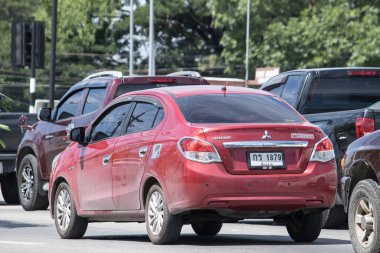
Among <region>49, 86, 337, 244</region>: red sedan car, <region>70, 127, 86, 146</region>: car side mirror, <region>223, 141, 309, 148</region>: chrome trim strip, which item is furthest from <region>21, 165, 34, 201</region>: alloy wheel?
<region>223, 141, 309, 148</region>: chrome trim strip

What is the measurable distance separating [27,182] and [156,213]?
8.23 m

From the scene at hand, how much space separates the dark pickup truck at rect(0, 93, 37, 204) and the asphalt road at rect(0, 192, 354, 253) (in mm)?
4358

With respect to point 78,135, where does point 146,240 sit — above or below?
below

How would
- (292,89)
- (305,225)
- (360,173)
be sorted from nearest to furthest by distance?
(360,173) → (305,225) → (292,89)

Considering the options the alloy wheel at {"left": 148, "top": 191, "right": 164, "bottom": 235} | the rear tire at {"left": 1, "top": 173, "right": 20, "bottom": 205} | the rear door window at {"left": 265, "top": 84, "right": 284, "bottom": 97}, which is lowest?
the rear tire at {"left": 1, "top": 173, "right": 20, "bottom": 205}

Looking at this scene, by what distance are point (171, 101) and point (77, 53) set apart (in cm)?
7398

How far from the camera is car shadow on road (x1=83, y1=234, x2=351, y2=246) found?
13422 millimetres

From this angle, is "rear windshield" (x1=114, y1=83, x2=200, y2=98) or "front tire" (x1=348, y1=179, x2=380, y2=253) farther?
"rear windshield" (x1=114, y1=83, x2=200, y2=98)

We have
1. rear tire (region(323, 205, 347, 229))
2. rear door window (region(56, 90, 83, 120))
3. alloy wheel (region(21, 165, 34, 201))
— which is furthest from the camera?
alloy wheel (region(21, 165, 34, 201))

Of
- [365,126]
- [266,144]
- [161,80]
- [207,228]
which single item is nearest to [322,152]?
[266,144]

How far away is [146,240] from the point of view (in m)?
13.9

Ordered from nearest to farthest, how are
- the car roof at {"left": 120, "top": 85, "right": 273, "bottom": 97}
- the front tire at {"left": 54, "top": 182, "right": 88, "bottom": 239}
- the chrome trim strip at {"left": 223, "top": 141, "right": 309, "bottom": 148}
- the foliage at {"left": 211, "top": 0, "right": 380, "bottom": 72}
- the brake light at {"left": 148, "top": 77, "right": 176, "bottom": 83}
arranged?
the chrome trim strip at {"left": 223, "top": 141, "right": 309, "bottom": 148}
the car roof at {"left": 120, "top": 85, "right": 273, "bottom": 97}
the front tire at {"left": 54, "top": 182, "right": 88, "bottom": 239}
the brake light at {"left": 148, "top": 77, "right": 176, "bottom": 83}
the foliage at {"left": 211, "top": 0, "right": 380, "bottom": 72}

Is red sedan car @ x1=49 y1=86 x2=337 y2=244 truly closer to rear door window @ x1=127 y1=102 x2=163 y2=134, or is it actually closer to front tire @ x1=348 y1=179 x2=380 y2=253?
rear door window @ x1=127 y1=102 x2=163 y2=134

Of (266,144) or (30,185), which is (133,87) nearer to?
(30,185)
